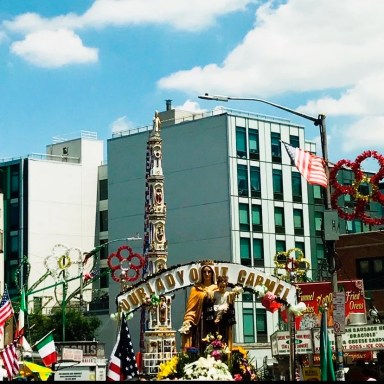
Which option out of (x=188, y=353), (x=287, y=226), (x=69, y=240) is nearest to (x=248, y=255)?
(x=287, y=226)

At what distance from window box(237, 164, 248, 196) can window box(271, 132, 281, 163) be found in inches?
149

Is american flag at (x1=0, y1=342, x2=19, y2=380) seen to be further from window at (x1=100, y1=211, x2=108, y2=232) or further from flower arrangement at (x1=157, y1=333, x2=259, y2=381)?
window at (x1=100, y1=211, x2=108, y2=232)

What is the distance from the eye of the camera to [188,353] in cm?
2428

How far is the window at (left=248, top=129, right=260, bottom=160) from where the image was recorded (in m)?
84.6

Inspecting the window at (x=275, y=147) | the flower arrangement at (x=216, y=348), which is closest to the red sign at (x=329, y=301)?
the flower arrangement at (x=216, y=348)

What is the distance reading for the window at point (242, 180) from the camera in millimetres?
83125

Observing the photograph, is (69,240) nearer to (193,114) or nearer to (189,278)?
(193,114)

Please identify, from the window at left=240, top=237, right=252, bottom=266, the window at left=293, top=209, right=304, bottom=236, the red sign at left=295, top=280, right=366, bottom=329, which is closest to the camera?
the red sign at left=295, top=280, right=366, bottom=329

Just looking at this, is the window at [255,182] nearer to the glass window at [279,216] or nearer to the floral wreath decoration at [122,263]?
the glass window at [279,216]

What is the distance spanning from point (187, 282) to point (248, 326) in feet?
168

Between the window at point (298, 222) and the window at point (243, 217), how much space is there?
5.77m

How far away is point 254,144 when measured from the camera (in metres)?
84.9

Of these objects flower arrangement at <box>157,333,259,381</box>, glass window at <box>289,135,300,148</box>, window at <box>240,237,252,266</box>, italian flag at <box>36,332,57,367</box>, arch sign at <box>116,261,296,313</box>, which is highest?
glass window at <box>289,135,300,148</box>

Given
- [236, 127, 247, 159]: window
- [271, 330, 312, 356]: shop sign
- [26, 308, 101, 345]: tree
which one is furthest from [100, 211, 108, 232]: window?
[271, 330, 312, 356]: shop sign
